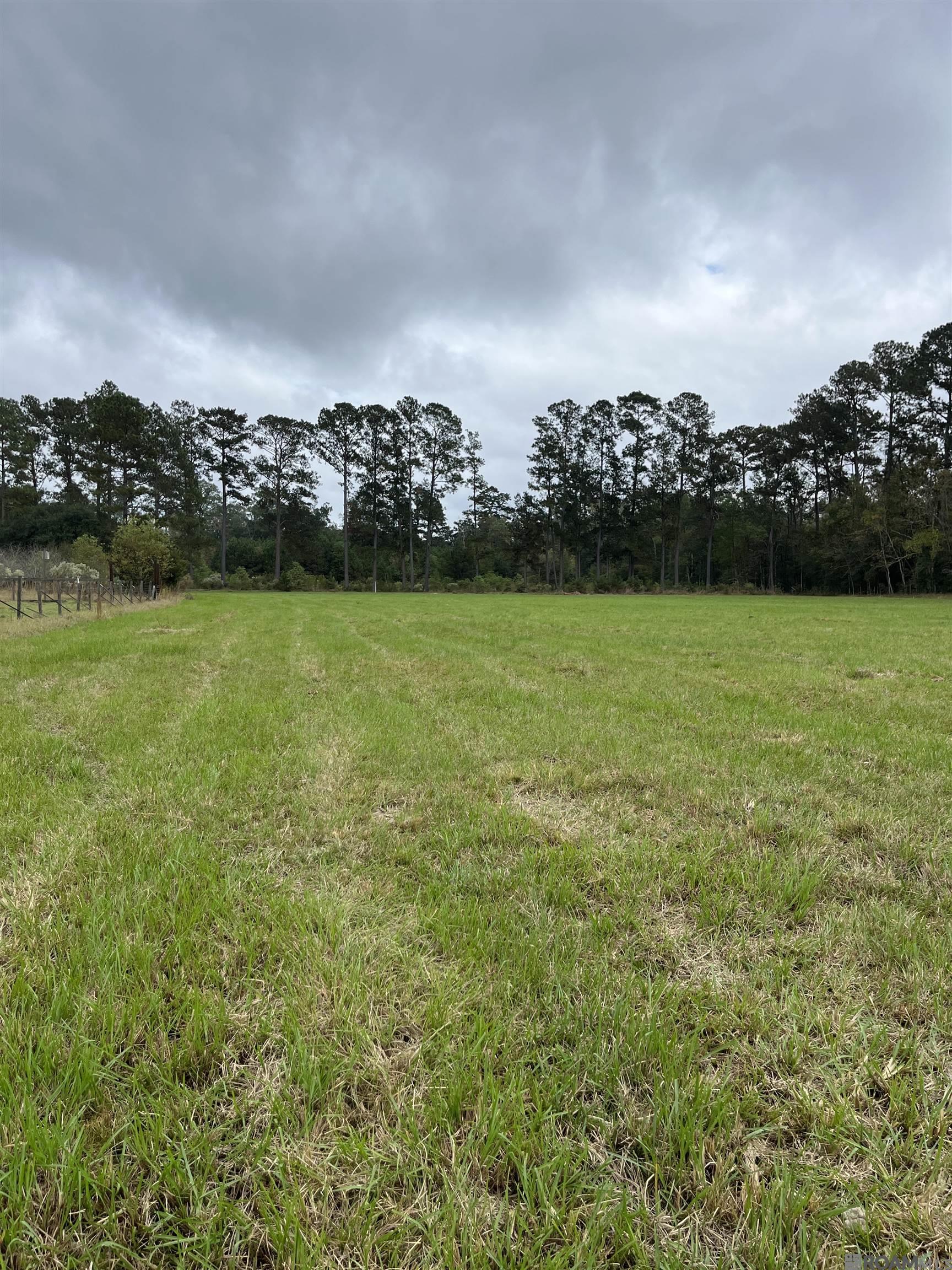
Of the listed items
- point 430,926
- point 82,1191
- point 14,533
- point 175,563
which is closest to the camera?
point 82,1191

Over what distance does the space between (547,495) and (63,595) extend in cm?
4606

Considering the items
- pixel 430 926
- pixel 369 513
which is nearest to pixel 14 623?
pixel 430 926

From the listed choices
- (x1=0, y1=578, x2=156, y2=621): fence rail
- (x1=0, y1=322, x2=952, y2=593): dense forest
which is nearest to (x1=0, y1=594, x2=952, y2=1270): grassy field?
(x1=0, y1=578, x2=156, y2=621): fence rail

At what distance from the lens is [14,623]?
44.7ft

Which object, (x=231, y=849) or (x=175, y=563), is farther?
(x=175, y=563)

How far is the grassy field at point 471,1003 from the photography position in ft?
3.72

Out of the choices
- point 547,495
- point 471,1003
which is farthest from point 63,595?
point 547,495

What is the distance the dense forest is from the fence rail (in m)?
13.0

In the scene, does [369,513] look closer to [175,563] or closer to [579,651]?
[175,563]

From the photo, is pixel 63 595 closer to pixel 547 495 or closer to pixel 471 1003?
pixel 471 1003

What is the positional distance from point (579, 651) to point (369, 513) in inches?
1976

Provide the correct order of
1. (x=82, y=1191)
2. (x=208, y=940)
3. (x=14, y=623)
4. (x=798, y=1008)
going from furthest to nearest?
(x=14, y=623), (x=208, y=940), (x=798, y=1008), (x=82, y=1191)

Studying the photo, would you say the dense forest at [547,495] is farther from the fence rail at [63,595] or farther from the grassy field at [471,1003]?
the grassy field at [471,1003]

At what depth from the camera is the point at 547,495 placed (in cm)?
5850
